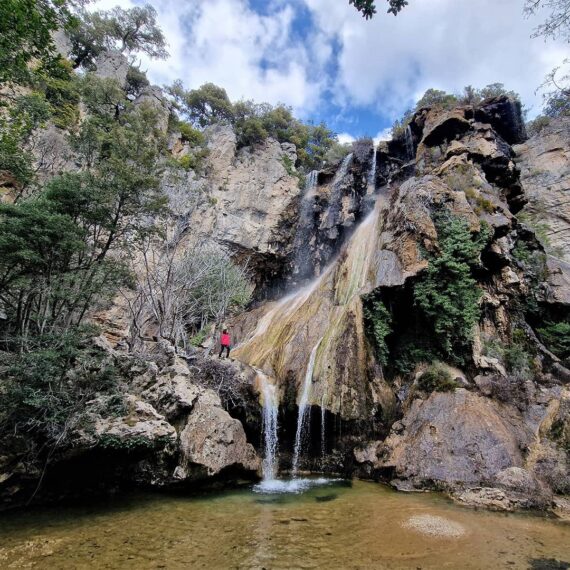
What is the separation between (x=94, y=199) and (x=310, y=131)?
1281 inches

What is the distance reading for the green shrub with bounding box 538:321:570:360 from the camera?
545 inches

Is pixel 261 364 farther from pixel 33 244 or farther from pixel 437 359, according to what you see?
pixel 33 244

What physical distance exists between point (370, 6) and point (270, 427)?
11.6 metres

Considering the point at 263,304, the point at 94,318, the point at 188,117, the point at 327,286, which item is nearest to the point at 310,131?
the point at 188,117

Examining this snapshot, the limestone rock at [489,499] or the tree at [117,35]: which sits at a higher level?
the tree at [117,35]

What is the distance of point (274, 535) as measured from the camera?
6.00 meters

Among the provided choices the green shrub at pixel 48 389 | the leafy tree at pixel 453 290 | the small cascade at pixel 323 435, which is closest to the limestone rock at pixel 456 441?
the small cascade at pixel 323 435

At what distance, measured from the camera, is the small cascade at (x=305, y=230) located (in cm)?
2598

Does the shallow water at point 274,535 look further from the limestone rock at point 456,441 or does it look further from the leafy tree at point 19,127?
the leafy tree at point 19,127

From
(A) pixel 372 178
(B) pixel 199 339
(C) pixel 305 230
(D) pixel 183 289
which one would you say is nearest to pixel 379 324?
(D) pixel 183 289

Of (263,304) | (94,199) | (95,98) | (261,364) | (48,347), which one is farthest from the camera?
(263,304)

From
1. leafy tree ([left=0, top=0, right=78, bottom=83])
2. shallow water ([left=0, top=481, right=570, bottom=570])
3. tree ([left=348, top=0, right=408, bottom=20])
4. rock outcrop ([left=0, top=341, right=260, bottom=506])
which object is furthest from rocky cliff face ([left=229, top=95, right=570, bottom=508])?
leafy tree ([left=0, top=0, right=78, bottom=83])

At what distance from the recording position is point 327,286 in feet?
60.0

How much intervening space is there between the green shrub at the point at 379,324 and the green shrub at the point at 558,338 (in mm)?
6628
